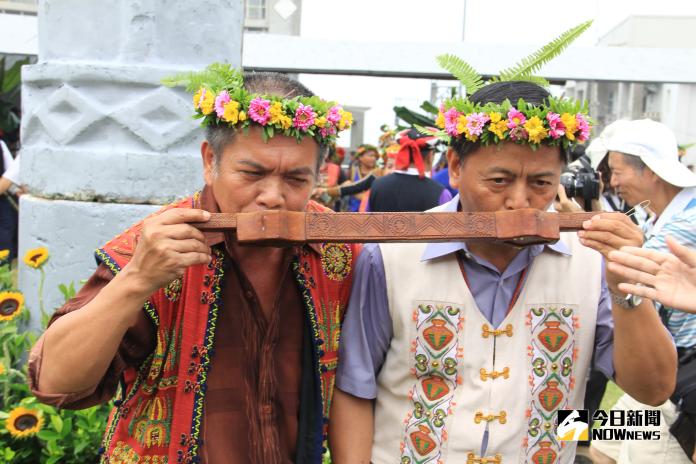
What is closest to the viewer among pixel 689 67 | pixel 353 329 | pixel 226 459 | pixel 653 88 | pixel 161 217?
pixel 161 217

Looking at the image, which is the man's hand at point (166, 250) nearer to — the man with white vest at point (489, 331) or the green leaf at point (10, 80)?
the man with white vest at point (489, 331)

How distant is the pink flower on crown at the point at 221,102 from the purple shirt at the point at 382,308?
64 centimetres

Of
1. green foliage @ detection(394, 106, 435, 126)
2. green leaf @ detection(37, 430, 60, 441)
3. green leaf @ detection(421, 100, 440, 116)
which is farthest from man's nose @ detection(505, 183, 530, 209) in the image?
green leaf @ detection(421, 100, 440, 116)

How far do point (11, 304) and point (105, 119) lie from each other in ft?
3.58

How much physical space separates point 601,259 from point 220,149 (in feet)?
4.12

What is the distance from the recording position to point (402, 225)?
190 centimetres

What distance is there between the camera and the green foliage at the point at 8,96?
9922 millimetres

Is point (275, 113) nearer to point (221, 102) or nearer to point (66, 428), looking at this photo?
A: point (221, 102)

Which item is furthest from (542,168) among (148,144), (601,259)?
(148,144)

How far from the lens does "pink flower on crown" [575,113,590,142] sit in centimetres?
215

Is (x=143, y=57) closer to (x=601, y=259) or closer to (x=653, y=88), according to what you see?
(x=601, y=259)

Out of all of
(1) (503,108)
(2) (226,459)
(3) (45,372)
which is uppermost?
(1) (503,108)

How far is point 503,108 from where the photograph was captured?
210cm

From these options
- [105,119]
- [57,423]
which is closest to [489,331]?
[57,423]
